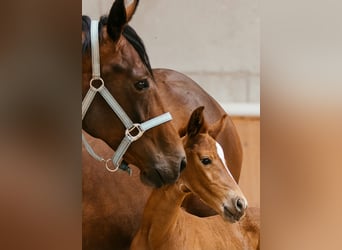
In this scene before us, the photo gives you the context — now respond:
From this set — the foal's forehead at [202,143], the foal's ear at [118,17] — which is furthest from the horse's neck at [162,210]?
the foal's ear at [118,17]

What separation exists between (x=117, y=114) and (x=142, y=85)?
0.09 m

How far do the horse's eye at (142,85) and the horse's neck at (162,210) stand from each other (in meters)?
0.25

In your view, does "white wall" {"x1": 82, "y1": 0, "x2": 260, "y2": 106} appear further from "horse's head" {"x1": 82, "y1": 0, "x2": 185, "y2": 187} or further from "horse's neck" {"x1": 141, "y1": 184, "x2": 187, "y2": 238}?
"horse's neck" {"x1": 141, "y1": 184, "x2": 187, "y2": 238}

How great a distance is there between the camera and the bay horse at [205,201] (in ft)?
3.54

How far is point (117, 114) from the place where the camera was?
1.08m

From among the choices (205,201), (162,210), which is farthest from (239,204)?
(162,210)

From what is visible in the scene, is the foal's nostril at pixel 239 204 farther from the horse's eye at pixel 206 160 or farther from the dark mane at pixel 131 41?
the dark mane at pixel 131 41

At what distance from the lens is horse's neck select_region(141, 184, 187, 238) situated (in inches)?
43.1

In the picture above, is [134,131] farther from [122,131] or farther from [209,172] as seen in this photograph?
[209,172]
